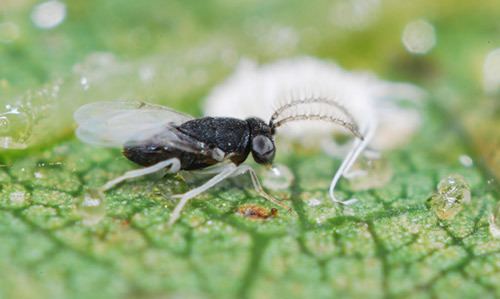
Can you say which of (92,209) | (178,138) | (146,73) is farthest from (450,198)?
(146,73)

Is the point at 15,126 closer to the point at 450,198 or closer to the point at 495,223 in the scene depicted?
the point at 450,198

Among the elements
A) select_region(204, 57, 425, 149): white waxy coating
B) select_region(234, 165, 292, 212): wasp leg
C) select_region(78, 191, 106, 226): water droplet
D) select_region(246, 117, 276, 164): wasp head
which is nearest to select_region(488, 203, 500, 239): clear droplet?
select_region(204, 57, 425, 149): white waxy coating

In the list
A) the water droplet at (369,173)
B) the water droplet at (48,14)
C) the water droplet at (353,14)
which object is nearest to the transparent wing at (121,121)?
the water droplet at (369,173)

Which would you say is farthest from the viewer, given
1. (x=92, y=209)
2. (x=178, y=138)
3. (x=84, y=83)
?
(x=84, y=83)

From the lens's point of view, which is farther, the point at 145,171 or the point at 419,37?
the point at 419,37

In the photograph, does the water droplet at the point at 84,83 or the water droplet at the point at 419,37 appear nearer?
the water droplet at the point at 84,83

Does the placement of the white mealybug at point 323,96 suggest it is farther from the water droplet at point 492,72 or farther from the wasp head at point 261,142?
the water droplet at point 492,72
